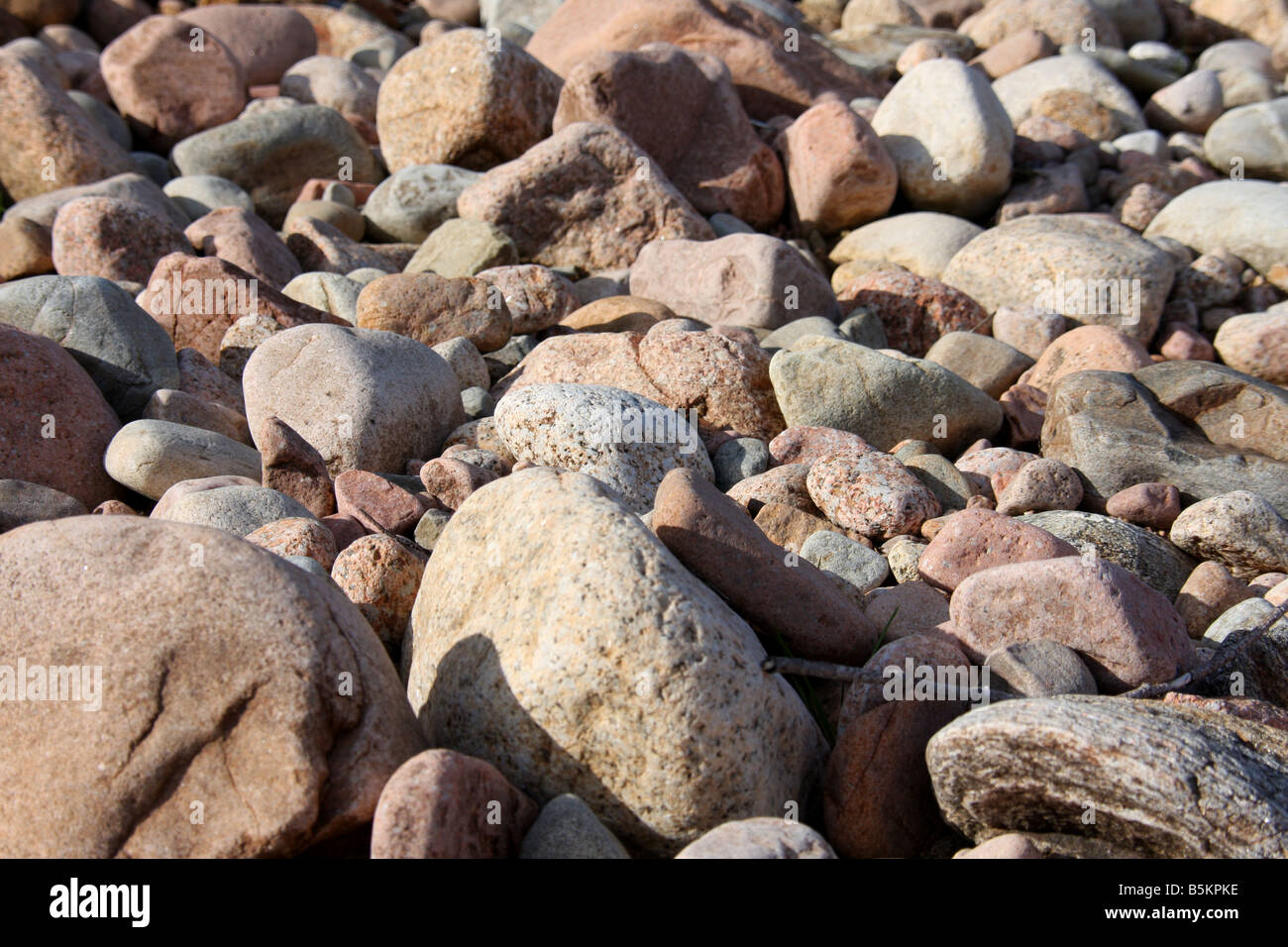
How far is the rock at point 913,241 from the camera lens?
9.13 metres

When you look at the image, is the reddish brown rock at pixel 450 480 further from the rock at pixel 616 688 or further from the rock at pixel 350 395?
the rock at pixel 616 688

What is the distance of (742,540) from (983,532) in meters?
1.33

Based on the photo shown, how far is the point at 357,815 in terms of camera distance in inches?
115

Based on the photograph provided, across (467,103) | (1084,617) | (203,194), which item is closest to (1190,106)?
(467,103)

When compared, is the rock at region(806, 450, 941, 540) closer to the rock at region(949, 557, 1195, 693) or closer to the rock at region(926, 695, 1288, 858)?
the rock at region(949, 557, 1195, 693)

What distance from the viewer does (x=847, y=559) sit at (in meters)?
4.80

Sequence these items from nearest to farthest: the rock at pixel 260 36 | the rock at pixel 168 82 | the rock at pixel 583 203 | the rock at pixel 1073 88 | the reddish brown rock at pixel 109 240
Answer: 1. the reddish brown rock at pixel 109 240
2. the rock at pixel 583 203
3. the rock at pixel 1073 88
4. the rock at pixel 168 82
5. the rock at pixel 260 36

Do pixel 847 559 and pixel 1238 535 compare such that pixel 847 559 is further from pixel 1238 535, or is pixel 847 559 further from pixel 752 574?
pixel 1238 535

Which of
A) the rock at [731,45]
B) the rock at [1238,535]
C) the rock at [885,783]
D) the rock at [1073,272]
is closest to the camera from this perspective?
the rock at [885,783]

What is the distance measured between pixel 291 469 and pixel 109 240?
378 cm

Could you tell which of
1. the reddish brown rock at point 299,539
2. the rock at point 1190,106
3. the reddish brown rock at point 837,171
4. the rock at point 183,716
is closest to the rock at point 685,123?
the reddish brown rock at point 837,171

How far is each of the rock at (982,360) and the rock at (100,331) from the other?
475cm
